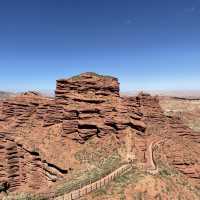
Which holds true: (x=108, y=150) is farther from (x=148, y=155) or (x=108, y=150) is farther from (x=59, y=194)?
(x=59, y=194)

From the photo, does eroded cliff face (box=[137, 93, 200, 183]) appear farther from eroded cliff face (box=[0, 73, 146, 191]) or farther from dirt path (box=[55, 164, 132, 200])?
dirt path (box=[55, 164, 132, 200])

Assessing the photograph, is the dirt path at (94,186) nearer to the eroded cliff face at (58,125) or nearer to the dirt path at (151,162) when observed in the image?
the dirt path at (151,162)

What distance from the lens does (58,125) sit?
214 feet

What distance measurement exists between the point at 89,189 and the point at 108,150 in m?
17.3

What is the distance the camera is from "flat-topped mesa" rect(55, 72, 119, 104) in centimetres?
6588

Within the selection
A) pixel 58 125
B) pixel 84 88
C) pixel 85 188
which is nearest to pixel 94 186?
pixel 85 188

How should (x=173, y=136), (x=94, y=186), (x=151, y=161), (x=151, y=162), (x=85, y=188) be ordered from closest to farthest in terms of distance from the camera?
(x=85, y=188) → (x=94, y=186) → (x=151, y=162) → (x=151, y=161) → (x=173, y=136)

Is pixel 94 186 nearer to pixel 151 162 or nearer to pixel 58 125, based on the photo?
pixel 151 162

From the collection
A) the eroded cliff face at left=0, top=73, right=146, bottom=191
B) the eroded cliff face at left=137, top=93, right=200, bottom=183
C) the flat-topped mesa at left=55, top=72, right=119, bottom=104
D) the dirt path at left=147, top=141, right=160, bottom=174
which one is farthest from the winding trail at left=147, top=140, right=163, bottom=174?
the flat-topped mesa at left=55, top=72, right=119, bottom=104

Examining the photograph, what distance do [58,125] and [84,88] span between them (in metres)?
9.09

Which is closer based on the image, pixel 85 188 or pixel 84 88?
pixel 85 188

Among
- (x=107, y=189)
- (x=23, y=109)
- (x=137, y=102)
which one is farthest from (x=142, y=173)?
(x=23, y=109)

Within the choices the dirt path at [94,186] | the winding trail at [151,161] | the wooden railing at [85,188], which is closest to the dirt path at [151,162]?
the winding trail at [151,161]

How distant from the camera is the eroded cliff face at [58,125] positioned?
61156 millimetres
